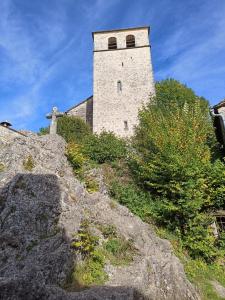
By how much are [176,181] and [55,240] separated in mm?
5998

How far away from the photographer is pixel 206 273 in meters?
9.11

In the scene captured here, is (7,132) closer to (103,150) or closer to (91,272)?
(103,150)

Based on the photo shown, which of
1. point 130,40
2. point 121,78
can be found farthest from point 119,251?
point 130,40

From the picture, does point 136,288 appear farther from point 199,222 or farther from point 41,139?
point 41,139

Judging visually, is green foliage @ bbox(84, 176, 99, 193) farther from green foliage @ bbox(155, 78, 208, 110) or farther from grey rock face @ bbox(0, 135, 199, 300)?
green foliage @ bbox(155, 78, 208, 110)

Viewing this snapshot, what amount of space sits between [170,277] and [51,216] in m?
3.28

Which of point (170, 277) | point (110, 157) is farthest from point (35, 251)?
point (110, 157)

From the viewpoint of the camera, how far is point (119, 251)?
767 centimetres

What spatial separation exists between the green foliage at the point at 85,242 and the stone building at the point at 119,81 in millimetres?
14928

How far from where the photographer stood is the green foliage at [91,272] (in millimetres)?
6379

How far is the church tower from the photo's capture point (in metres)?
22.7

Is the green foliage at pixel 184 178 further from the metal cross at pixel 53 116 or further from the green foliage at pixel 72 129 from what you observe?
the green foliage at pixel 72 129

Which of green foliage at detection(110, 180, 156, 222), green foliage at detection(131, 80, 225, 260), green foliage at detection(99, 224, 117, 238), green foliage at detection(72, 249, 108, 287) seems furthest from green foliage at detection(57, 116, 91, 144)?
green foliage at detection(72, 249, 108, 287)

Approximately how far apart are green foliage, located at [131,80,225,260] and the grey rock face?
1.56m
